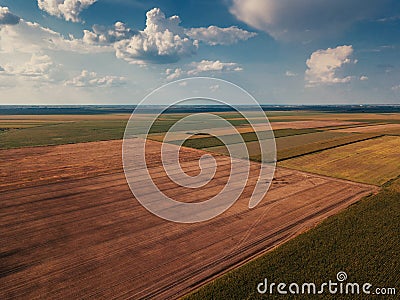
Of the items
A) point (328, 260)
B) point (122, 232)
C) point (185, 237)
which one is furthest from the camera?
point (122, 232)

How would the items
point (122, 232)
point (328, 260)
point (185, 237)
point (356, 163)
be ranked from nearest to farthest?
point (328, 260) → point (185, 237) → point (122, 232) → point (356, 163)

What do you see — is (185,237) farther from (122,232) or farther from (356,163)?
(356,163)

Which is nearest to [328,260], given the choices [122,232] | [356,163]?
[122,232]

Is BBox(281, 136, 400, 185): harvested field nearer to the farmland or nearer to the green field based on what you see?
the farmland

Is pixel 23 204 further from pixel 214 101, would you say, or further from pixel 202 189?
pixel 214 101

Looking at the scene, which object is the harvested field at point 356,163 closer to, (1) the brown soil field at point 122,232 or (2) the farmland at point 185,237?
(2) the farmland at point 185,237

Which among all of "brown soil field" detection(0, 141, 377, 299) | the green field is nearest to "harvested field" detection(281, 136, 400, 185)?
"brown soil field" detection(0, 141, 377, 299)

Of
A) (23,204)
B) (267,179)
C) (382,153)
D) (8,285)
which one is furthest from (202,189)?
(382,153)
